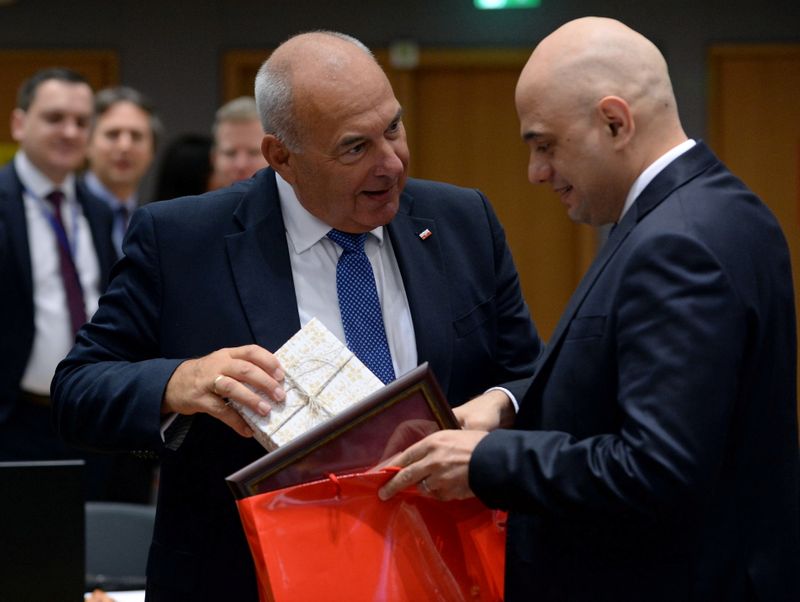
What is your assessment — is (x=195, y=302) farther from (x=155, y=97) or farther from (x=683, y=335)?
(x=155, y=97)

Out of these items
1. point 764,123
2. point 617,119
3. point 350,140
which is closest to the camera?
point 617,119

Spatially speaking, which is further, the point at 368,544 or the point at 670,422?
the point at 368,544

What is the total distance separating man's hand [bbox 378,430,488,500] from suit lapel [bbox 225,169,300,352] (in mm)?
417

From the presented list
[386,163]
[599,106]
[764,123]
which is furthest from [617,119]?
[764,123]

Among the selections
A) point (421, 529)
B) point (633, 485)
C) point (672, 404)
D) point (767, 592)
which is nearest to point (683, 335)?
point (672, 404)

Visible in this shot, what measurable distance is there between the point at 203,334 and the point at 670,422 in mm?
898

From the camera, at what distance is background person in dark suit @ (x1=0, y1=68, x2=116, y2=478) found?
3.95 meters

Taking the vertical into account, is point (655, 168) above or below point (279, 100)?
below

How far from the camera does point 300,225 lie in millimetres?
2229

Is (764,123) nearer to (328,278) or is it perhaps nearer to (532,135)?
(328,278)

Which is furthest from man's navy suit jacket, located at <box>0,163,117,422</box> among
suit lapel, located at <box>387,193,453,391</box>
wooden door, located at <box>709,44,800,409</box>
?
wooden door, located at <box>709,44,800,409</box>

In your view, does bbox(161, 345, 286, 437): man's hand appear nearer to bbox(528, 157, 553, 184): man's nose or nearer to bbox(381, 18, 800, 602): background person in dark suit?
bbox(381, 18, 800, 602): background person in dark suit

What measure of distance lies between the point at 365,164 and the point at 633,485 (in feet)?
2.67

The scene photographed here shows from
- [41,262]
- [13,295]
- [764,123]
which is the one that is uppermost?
→ [764,123]
